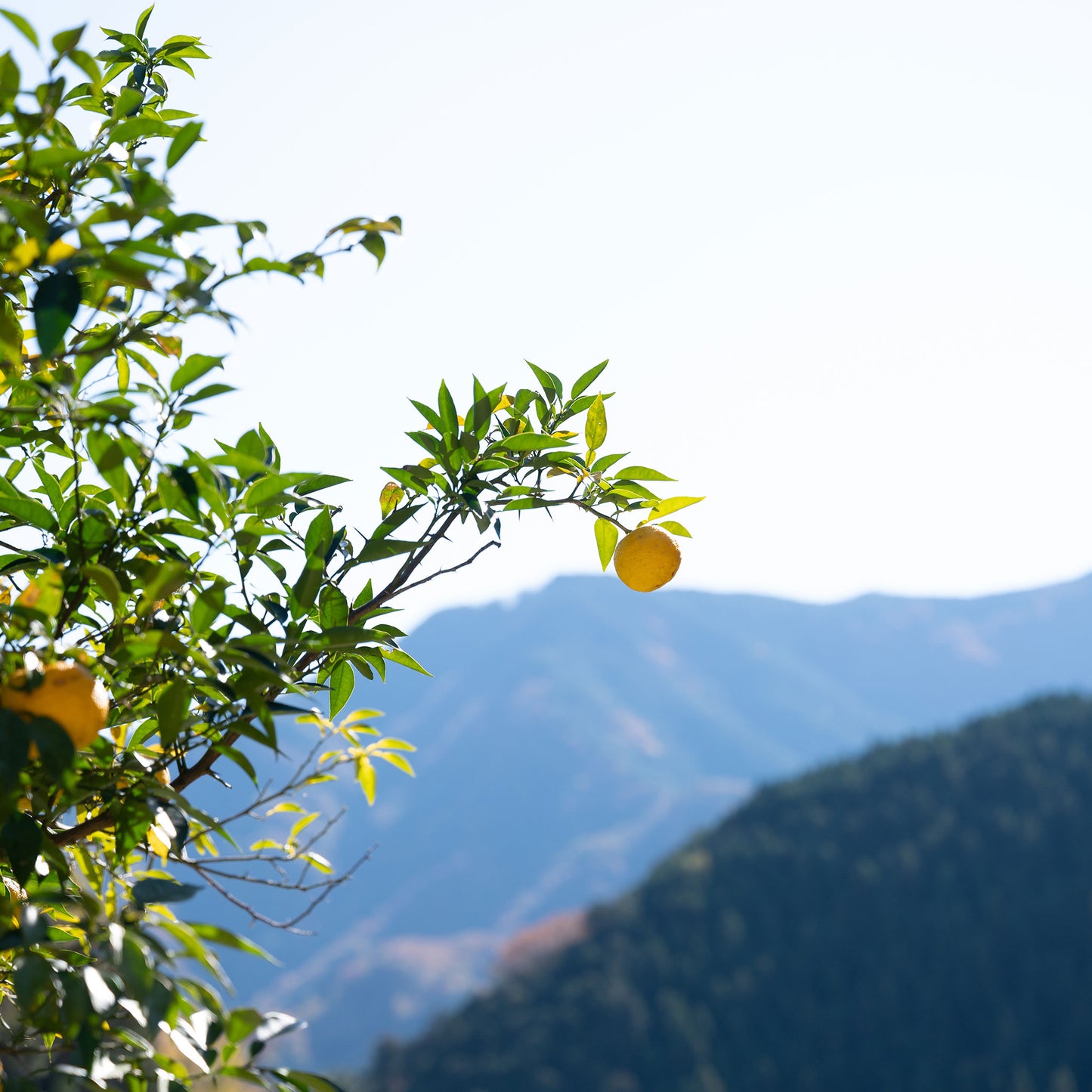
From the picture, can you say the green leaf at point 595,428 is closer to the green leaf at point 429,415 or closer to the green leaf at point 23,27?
the green leaf at point 429,415

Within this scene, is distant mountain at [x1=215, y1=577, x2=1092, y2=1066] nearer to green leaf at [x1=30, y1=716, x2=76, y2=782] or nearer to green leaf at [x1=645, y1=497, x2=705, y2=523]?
green leaf at [x1=645, y1=497, x2=705, y2=523]

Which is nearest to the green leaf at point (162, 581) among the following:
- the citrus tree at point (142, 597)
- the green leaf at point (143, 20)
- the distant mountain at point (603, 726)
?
the citrus tree at point (142, 597)

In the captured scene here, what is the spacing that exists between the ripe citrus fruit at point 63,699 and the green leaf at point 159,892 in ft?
0.34

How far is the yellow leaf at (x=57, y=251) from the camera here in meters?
0.72

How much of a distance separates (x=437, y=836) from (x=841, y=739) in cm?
3720

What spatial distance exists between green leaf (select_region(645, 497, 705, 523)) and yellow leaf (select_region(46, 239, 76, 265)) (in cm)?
55

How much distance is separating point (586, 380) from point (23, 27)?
0.55 metres

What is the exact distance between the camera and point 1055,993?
61.1 feet

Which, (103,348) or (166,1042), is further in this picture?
(166,1042)

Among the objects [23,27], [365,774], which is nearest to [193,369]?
[23,27]

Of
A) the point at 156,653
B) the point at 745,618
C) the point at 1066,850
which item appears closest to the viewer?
the point at 156,653

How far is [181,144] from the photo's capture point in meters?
0.78

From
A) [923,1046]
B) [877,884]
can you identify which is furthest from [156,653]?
[877,884]

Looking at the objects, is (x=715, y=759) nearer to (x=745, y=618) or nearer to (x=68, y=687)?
(x=745, y=618)
